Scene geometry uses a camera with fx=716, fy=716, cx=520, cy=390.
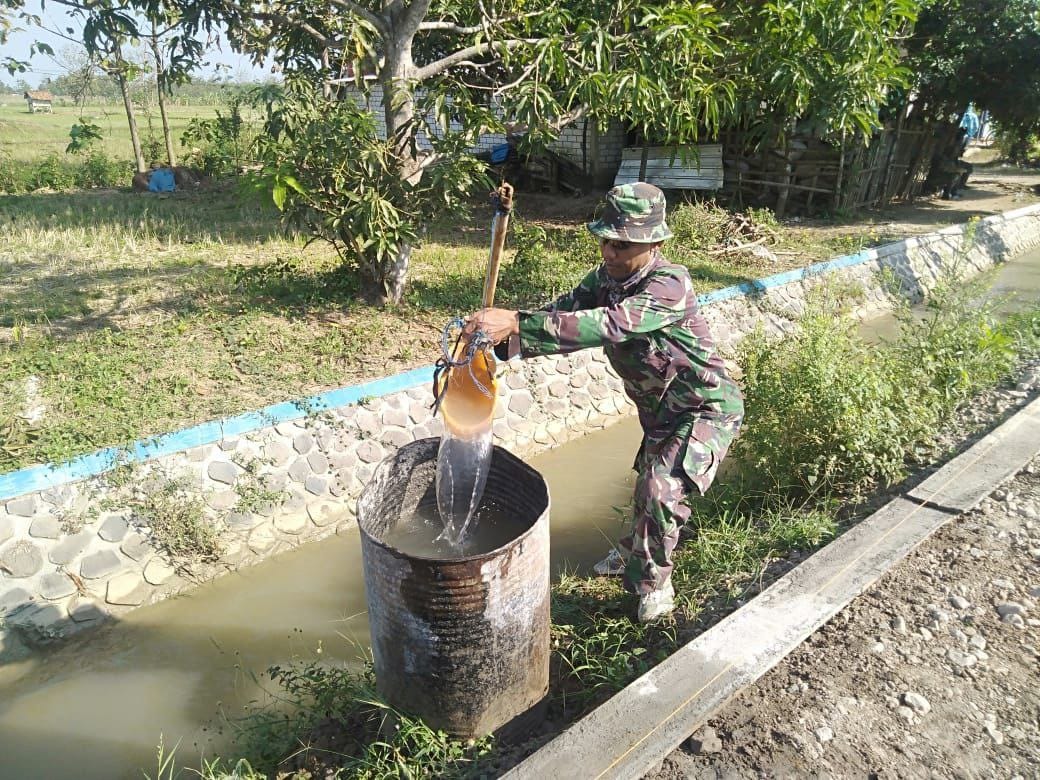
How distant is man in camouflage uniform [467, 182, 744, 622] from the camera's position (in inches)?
102

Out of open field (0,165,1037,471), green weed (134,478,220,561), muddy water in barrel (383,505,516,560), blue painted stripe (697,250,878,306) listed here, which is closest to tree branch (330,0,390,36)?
open field (0,165,1037,471)

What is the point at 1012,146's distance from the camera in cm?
1984

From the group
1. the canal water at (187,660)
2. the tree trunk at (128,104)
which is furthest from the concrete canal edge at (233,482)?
the tree trunk at (128,104)

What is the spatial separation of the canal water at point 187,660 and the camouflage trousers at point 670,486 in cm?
90

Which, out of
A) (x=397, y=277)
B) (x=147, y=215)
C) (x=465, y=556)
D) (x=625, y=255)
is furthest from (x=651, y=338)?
(x=147, y=215)

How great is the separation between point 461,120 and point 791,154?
771cm

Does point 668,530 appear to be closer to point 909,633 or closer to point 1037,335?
point 909,633

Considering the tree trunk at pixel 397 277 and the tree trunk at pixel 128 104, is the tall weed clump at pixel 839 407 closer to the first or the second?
the tree trunk at pixel 397 277

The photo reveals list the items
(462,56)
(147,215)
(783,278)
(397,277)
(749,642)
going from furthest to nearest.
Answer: (147,215) → (783,278) → (397,277) → (462,56) → (749,642)

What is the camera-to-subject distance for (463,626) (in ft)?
7.14

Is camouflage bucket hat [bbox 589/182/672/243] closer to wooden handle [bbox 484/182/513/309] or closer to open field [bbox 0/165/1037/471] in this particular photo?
wooden handle [bbox 484/182/513/309]

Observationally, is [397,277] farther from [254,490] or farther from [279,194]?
[254,490]

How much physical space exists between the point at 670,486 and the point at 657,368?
0.47m

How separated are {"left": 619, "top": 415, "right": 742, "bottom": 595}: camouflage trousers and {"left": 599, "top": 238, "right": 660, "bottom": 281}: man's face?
0.68 metres
